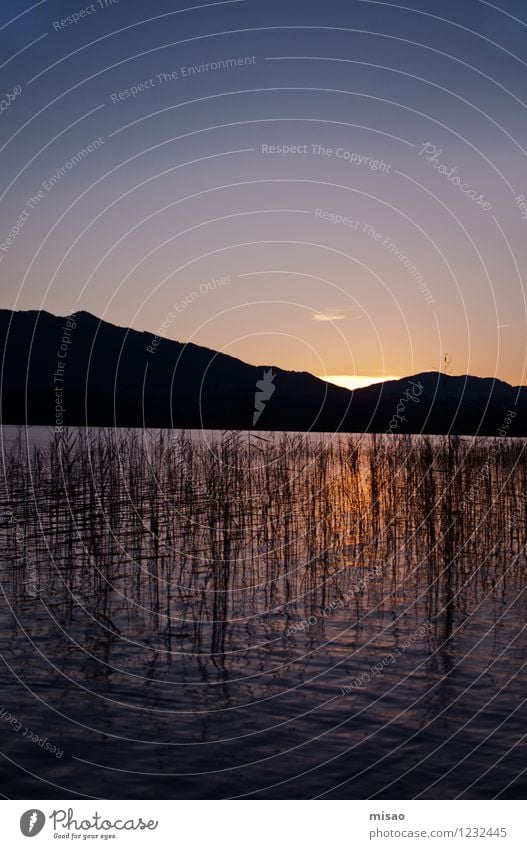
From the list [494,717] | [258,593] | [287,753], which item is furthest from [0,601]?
[494,717]

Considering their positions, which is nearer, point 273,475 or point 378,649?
point 378,649

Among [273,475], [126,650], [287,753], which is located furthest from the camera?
[273,475]

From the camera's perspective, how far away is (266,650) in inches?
518

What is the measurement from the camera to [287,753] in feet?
31.4

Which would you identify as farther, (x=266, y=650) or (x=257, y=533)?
(x=257, y=533)

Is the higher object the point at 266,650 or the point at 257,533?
the point at 257,533

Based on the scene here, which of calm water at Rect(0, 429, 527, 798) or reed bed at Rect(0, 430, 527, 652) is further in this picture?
reed bed at Rect(0, 430, 527, 652)

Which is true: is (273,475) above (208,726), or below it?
above

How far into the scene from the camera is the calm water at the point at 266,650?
9.26 meters

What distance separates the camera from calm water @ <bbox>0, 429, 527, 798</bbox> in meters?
9.26

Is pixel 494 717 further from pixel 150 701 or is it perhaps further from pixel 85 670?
pixel 85 670

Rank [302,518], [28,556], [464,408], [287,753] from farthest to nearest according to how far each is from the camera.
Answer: [464,408]
[302,518]
[28,556]
[287,753]

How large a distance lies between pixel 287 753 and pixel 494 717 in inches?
113

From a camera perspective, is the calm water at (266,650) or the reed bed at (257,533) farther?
the reed bed at (257,533)
